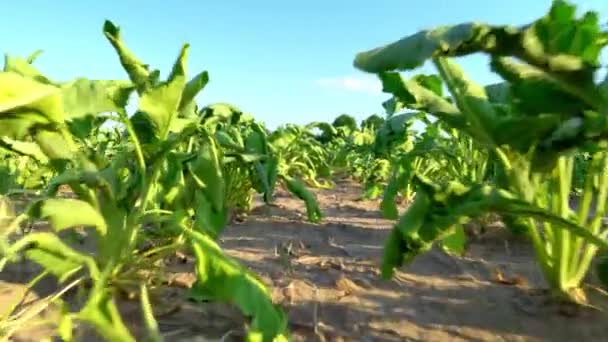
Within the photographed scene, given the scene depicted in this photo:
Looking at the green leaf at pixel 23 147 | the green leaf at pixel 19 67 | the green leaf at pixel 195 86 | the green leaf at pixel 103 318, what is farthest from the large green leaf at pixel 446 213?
the green leaf at pixel 19 67

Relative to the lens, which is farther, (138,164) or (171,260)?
(171,260)

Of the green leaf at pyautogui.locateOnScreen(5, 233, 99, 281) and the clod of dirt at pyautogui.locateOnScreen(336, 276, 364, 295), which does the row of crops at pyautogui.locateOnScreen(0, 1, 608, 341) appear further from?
the clod of dirt at pyautogui.locateOnScreen(336, 276, 364, 295)

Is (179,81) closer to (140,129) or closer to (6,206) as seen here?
(140,129)

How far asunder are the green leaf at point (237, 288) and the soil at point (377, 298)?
12.2 inches

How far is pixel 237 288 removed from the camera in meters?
1.19

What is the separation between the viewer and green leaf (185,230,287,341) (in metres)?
1.15

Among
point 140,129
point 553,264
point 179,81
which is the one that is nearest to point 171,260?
point 140,129

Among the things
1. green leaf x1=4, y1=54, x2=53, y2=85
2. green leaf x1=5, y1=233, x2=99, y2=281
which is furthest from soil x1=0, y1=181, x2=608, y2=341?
green leaf x1=4, y1=54, x2=53, y2=85

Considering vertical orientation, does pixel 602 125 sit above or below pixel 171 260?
above

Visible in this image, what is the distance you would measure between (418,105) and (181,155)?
78cm

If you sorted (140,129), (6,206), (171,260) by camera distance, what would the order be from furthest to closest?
(171,260), (140,129), (6,206)

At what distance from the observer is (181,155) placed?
1927 millimetres

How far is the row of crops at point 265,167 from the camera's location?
1.22m

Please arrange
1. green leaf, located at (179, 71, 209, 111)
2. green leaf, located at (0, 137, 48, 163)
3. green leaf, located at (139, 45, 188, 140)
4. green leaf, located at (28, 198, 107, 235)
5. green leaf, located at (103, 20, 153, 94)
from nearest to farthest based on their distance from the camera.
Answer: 1. green leaf, located at (28, 198, 107, 235)
2. green leaf, located at (0, 137, 48, 163)
3. green leaf, located at (139, 45, 188, 140)
4. green leaf, located at (179, 71, 209, 111)
5. green leaf, located at (103, 20, 153, 94)
